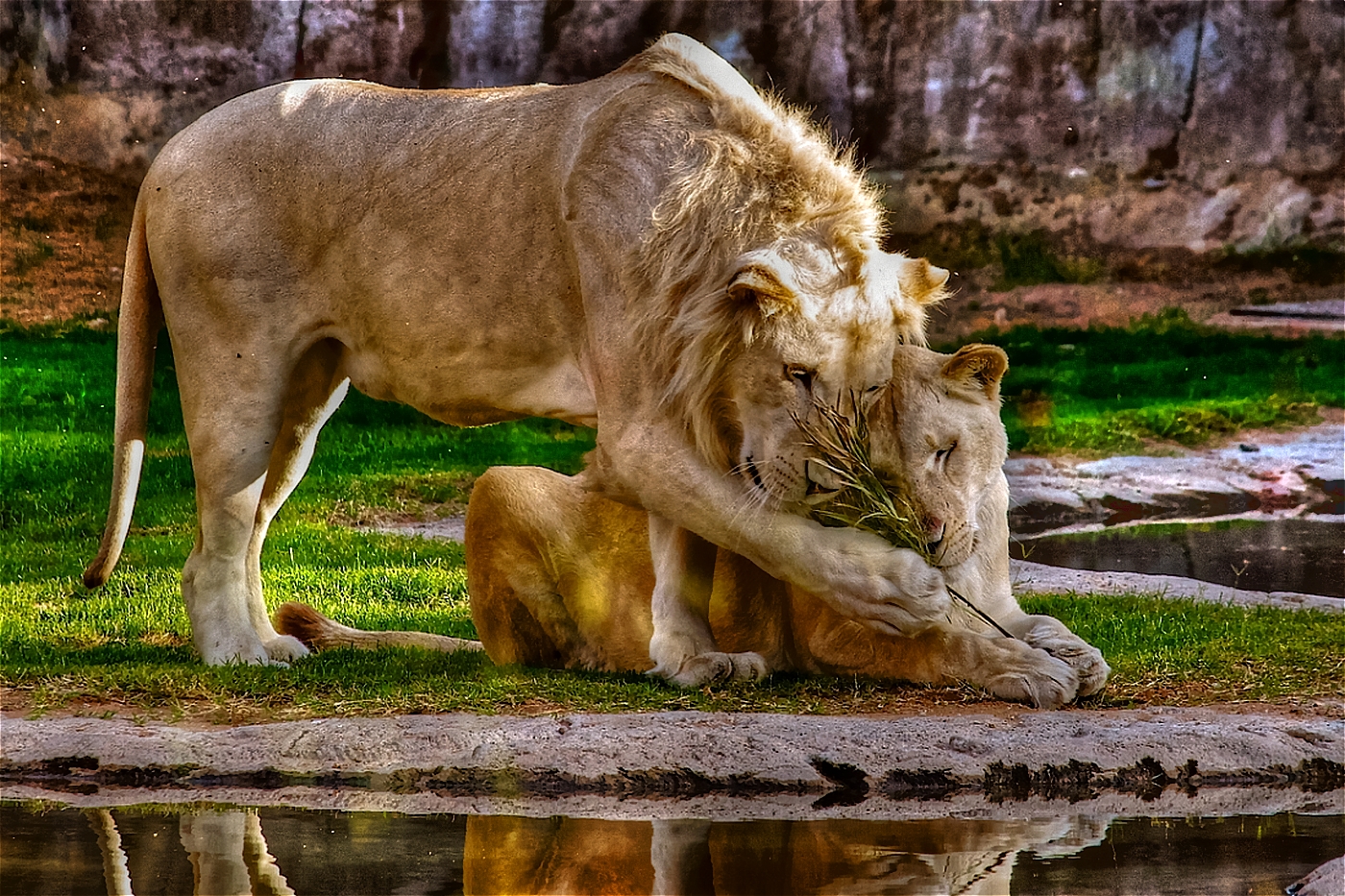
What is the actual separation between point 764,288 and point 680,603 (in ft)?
3.69

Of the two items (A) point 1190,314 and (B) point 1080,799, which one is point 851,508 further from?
(A) point 1190,314

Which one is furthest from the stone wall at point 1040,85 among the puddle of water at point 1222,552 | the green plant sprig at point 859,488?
the green plant sprig at point 859,488

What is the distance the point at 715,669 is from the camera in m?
5.49

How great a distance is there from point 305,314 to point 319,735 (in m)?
2.14

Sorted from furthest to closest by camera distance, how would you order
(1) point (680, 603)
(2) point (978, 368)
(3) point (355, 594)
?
(3) point (355, 594)
(1) point (680, 603)
(2) point (978, 368)

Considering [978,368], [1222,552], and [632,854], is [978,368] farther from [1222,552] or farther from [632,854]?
[1222,552]

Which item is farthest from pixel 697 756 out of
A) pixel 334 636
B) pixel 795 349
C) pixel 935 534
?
pixel 334 636

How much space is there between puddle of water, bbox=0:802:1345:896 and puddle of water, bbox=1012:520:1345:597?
468 cm

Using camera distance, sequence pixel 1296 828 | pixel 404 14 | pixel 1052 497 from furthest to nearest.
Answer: pixel 404 14 < pixel 1052 497 < pixel 1296 828

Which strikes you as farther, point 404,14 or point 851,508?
point 404,14

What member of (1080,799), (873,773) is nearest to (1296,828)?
(1080,799)

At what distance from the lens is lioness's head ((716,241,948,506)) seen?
5.20 m

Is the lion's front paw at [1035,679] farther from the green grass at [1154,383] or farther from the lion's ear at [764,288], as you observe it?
the green grass at [1154,383]

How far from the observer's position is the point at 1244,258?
16.2 meters
